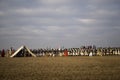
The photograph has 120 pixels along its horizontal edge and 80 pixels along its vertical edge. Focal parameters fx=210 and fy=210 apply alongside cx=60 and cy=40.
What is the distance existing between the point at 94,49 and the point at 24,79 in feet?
145

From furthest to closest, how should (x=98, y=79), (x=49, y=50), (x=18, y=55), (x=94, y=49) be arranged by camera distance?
(x=49, y=50)
(x=94, y=49)
(x=18, y=55)
(x=98, y=79)

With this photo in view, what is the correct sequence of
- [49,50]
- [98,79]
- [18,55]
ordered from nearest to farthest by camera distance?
[98,79] → [18,55] → [49,50]

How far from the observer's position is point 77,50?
55812mm

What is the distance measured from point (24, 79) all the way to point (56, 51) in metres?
45.8

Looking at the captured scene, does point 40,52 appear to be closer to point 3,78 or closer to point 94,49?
point 94,49

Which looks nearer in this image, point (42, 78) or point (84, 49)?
point (42, 78)

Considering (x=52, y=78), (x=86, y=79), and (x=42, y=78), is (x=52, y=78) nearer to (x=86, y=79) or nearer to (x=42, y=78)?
(x=42, y=78)

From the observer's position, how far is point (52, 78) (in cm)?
1170

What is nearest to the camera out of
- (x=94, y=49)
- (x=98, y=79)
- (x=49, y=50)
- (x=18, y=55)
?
(x=98, y=79)

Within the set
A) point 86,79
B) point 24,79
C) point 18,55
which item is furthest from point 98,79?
point 18,55

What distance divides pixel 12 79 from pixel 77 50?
45057mm

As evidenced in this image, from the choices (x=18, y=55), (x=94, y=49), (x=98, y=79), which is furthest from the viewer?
(x=94, y=49)

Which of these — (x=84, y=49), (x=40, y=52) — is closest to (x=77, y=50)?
(x=84, y=49)

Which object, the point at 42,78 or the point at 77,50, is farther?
the point at 77,50
